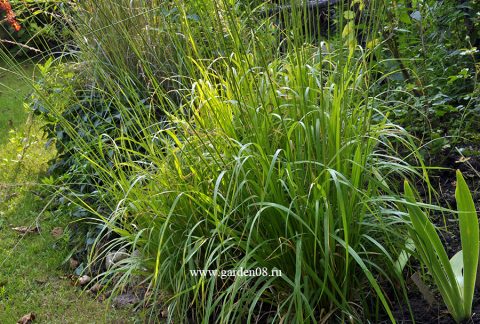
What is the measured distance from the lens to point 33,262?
425 centimetres

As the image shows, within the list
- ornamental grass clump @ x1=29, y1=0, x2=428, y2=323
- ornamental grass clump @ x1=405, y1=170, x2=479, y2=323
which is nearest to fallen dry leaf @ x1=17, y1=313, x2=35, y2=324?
ornamental grass clump @ x1=29, y1=0, x2=428, y2=323

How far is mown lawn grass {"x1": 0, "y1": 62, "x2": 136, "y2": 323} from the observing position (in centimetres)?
354

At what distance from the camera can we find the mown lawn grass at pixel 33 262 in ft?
11.6

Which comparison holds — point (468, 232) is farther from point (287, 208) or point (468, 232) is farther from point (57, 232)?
point (57, 232)

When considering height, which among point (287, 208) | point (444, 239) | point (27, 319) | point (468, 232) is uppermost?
point (287, 208)

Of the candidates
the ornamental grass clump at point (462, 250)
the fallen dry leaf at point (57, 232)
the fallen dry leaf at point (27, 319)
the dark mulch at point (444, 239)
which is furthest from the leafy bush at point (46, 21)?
the dark mulch at point (444, 239)

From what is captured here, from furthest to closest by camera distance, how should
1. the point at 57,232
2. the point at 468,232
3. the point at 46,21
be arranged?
the point at 46,21 < the point at 57,232 < the point at 468,232

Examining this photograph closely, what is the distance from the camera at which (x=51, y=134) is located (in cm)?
506

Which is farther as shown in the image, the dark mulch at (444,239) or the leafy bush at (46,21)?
the leafy bush at (46,21)

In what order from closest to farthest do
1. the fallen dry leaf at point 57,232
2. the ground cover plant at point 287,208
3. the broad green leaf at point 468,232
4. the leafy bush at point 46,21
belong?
the broad green leaf at point 468,232
the ground cover plant at point 287,208
the leafy bush at point 46,21
the fallen dry leaf at point 57,232

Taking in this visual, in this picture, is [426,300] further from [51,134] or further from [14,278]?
[51,134]

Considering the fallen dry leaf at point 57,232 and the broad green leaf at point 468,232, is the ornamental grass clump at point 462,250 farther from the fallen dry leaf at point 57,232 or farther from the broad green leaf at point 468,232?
the fallen dry leaf at point 57,232

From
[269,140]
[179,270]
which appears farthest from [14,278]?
[269,140]

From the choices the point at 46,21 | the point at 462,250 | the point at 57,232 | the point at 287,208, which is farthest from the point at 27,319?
the point at 46,21
